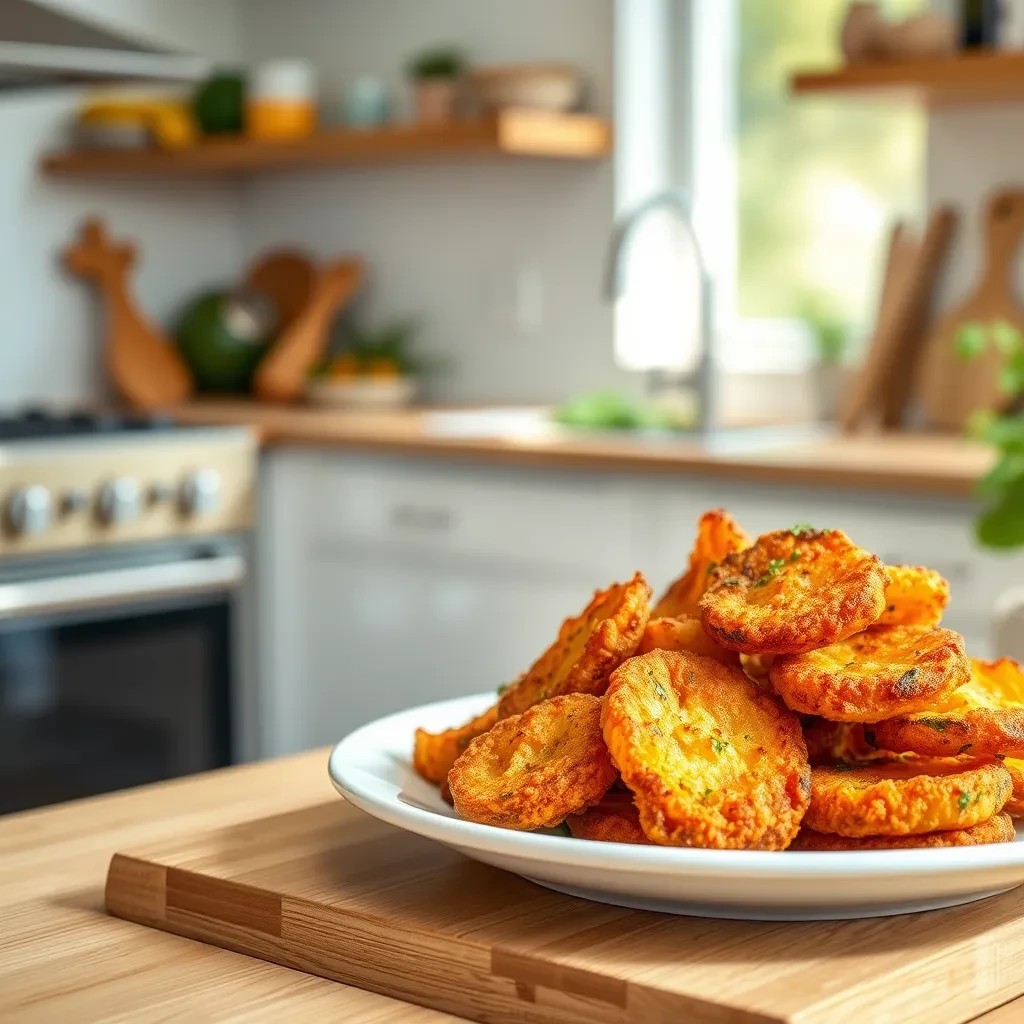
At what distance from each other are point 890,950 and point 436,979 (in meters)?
0.18

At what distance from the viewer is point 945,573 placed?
95.4 inches

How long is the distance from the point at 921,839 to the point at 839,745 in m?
0.07

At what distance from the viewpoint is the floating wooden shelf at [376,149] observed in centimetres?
338

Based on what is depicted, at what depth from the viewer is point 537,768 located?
0.72 meters

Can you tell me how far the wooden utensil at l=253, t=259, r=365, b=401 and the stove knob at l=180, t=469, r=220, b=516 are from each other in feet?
2.42

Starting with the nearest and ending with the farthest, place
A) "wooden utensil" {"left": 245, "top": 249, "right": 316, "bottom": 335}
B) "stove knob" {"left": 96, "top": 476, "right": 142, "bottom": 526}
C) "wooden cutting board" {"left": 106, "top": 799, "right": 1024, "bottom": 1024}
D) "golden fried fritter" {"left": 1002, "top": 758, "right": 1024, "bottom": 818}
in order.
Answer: "wooden cutting board" {"left": 106, "top": 799, "right": 1024, "bottom": 1024}
"golden fried fritter" {"left": 1002, "top": 758, "right": 1024, "bottom": 818}
"stove knob" {"left": 96, "top": 476, "right": 142, "bottom": 526}
"wooden utensil" {"left": 245, "top": 249, "right": 316, "bottom": 335}

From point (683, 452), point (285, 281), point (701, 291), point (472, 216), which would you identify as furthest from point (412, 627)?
point (285, 281)

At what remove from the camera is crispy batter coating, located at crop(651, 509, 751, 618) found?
2.79ft

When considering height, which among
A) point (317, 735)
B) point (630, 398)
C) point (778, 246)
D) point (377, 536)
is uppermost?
point (778, 246)

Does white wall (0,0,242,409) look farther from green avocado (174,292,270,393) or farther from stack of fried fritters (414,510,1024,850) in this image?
stack of fried fritters (414,510,1024,850)

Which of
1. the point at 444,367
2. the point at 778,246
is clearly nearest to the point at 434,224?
the point at 444,367

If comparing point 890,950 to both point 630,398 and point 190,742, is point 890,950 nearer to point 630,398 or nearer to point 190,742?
point 190,742

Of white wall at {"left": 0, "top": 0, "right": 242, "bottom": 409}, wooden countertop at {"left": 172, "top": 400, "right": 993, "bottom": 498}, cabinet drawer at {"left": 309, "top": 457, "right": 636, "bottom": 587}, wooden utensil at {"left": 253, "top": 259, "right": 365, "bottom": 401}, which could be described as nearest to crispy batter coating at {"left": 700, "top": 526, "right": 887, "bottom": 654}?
wooden countertop at {"left": 172, "top": 400, "right": 993, "bottom": 498}

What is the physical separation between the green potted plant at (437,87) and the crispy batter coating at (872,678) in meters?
2.96
